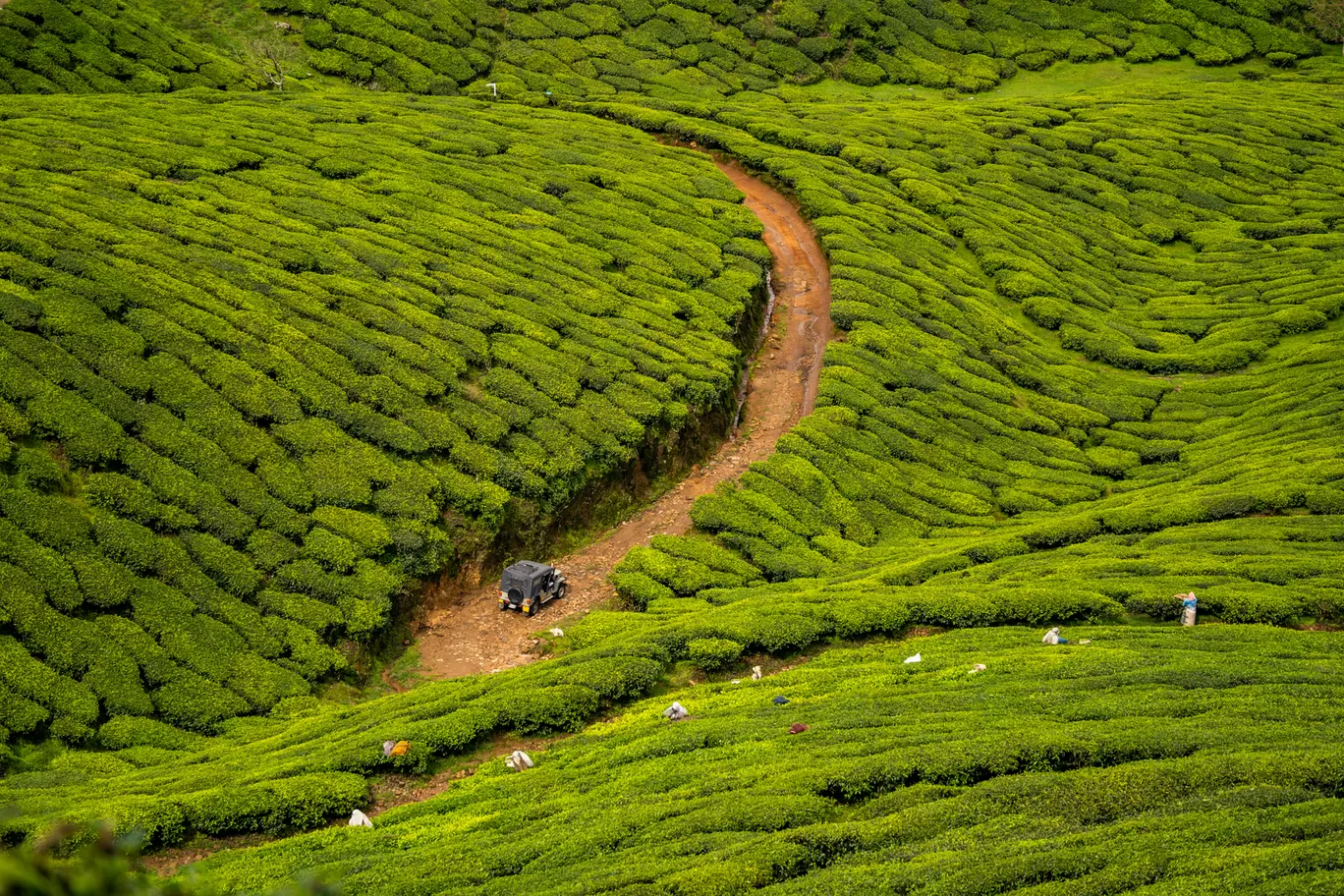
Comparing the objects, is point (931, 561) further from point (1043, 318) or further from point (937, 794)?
point (1043, 318)

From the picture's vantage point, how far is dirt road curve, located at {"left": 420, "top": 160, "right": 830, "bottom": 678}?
30.7m

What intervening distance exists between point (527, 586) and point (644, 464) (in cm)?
797

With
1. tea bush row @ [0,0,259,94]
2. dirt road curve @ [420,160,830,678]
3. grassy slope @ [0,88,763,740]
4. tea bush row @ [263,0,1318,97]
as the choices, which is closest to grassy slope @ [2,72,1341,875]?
dirt road curve @ [420,160,830,678]

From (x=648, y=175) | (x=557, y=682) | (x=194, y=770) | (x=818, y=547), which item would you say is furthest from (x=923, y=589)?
(x=648, y=175)

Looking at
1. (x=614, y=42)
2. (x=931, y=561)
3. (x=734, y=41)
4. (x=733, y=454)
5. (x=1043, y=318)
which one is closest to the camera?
(x=931, y=561)

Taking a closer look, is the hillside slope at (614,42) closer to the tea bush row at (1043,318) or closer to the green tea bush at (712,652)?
the tea bush row at (1043,318)

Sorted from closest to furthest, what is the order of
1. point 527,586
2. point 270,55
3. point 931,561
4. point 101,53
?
point 527,586
point 931,561
point 101,53
point 270,55

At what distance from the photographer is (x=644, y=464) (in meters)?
37.6

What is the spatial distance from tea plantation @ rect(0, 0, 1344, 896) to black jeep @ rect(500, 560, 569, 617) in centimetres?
160

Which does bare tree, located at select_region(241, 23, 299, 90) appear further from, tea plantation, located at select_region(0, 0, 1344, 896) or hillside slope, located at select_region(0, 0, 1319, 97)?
tea plantation, located at select_region(0, 0, 1344, 896)

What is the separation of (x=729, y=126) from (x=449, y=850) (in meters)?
50.6

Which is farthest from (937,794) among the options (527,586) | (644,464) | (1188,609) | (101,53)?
(101,53)

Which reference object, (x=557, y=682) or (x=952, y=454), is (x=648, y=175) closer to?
(x=952, y=454)

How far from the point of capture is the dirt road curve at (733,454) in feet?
101
